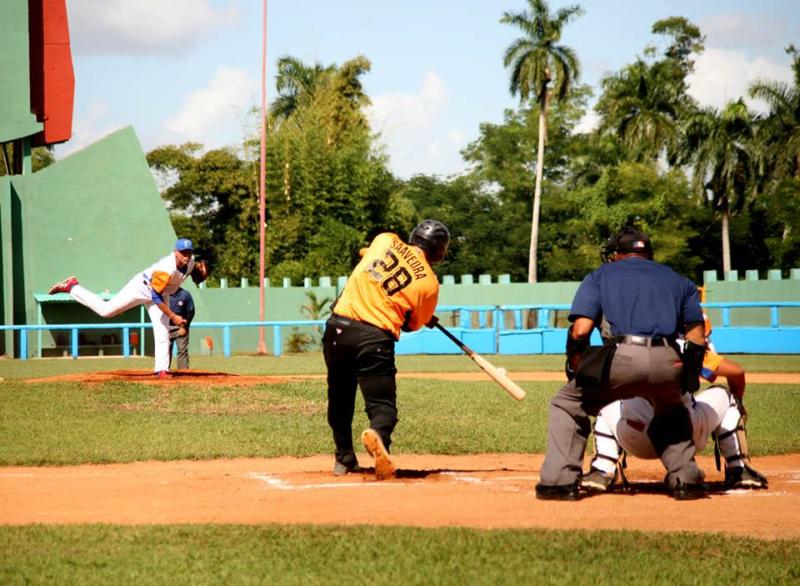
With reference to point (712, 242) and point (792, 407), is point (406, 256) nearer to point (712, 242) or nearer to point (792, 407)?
point (792, 407)

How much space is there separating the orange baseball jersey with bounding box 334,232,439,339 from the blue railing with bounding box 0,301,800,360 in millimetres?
24268

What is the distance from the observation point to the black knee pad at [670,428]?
8125 mm

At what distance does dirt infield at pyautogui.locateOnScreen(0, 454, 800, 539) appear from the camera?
23.8 feet

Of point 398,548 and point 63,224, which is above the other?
point 63,224

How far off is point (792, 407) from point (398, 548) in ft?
36.9

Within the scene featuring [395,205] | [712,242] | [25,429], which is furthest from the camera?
[712,242]

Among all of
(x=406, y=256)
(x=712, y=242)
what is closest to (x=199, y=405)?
(x=406, y=256)

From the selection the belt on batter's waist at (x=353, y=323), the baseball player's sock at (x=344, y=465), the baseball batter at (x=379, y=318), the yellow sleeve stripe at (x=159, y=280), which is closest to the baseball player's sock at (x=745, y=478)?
the baseball batter at (x=379, y=318)

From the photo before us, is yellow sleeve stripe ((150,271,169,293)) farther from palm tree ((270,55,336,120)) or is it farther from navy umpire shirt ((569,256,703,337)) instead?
palm tree ((270,55,336,120))

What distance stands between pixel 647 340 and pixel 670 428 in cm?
78

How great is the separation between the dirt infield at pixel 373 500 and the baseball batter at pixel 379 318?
22.7 inches

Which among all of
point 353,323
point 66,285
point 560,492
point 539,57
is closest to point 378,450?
point 353,323

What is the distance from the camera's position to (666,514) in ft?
24.5

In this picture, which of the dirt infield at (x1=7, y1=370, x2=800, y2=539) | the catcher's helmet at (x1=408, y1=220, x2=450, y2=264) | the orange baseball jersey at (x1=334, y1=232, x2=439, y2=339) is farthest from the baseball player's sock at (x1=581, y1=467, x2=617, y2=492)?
the catcher's helmet at (x1=408, y1=220, x2=450, y2=264)
